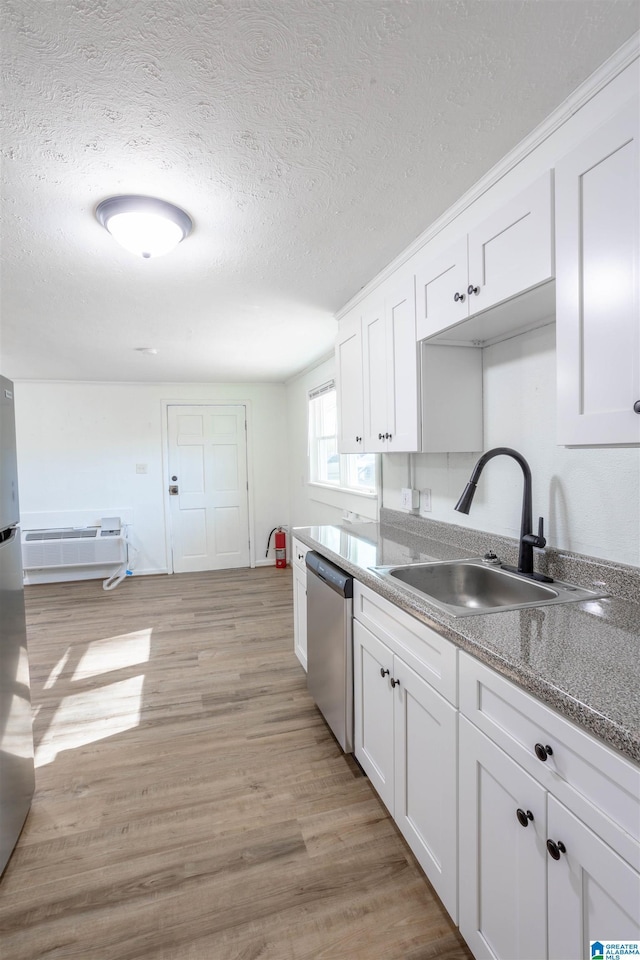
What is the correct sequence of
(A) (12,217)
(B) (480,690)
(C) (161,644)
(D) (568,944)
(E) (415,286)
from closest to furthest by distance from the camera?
1. (D) (568,944)
2. (B) (480,690)
3. (A) (12,217)
4. (E) (415,286)
5. (C) (161,644)

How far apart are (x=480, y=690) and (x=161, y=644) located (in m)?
2.96

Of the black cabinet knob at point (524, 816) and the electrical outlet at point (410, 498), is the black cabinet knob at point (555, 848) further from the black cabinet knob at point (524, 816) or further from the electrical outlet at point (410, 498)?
the electrical outlet at point (410, 498)

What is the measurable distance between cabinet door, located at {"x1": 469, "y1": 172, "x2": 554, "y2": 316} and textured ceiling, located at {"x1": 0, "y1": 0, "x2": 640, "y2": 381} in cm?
23

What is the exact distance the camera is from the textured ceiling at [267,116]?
984 mm

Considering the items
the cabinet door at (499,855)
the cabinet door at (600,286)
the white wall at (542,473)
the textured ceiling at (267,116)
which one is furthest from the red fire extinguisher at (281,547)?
the cabinet door at (600,286)

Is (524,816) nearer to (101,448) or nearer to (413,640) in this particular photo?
(413,640)

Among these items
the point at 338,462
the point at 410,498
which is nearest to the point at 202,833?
the point at 410,498

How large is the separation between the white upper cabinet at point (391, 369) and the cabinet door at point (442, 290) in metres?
0.06

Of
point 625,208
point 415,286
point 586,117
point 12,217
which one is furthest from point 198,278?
point 625,208

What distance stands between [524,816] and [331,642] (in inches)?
48.7

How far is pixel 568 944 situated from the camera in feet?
2.77

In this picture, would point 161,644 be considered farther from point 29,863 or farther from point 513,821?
point 513,821

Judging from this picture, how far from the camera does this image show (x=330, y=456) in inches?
174

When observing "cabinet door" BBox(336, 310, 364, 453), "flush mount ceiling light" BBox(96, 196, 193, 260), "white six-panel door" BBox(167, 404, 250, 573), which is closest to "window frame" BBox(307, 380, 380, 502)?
"cabinet door" BBox(336, 310, 364, 453)
